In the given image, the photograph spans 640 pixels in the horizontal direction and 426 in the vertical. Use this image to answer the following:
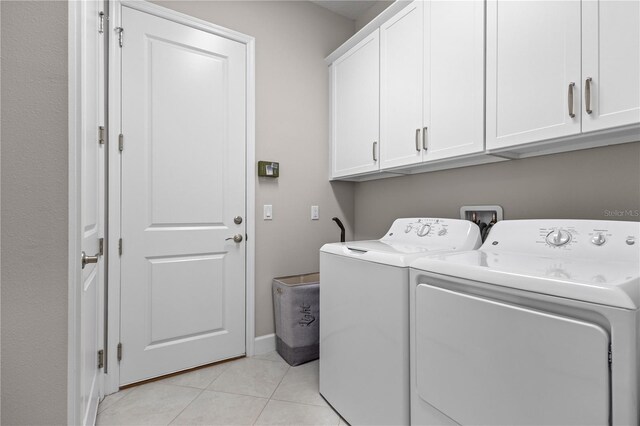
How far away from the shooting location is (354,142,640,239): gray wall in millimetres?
1326

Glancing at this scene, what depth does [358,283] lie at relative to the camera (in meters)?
1.46

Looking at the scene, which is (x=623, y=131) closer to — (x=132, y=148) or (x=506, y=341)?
(x=506, y=341)

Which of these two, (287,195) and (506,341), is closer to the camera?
(506,341)

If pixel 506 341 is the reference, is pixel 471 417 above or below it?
below

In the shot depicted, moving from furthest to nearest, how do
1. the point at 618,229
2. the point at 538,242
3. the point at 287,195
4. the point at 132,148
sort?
the point at 287,195, the point at 132,148, the point at 538,242, the point at 618,229

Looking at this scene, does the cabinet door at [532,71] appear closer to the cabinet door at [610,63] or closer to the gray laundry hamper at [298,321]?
the cabinet door at [610,63]

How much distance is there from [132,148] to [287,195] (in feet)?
3.55

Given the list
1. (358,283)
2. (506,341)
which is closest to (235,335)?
(358,283)

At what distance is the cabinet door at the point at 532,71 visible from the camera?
1211 mm

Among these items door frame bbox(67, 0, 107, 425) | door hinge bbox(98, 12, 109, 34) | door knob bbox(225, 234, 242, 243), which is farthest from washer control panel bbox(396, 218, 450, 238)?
door hinge bbox(98, 12, 109, 34)

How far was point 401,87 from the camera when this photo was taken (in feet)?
6.37

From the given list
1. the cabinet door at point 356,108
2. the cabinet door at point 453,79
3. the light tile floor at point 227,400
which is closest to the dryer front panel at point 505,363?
the light tile floor at point 227,400

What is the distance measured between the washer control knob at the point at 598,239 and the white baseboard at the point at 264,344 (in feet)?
6.68

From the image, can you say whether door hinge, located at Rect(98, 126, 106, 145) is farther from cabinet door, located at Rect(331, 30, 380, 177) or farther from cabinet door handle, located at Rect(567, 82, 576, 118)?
cabinet door handle, located at Rect(567, 82, 576, 118)
